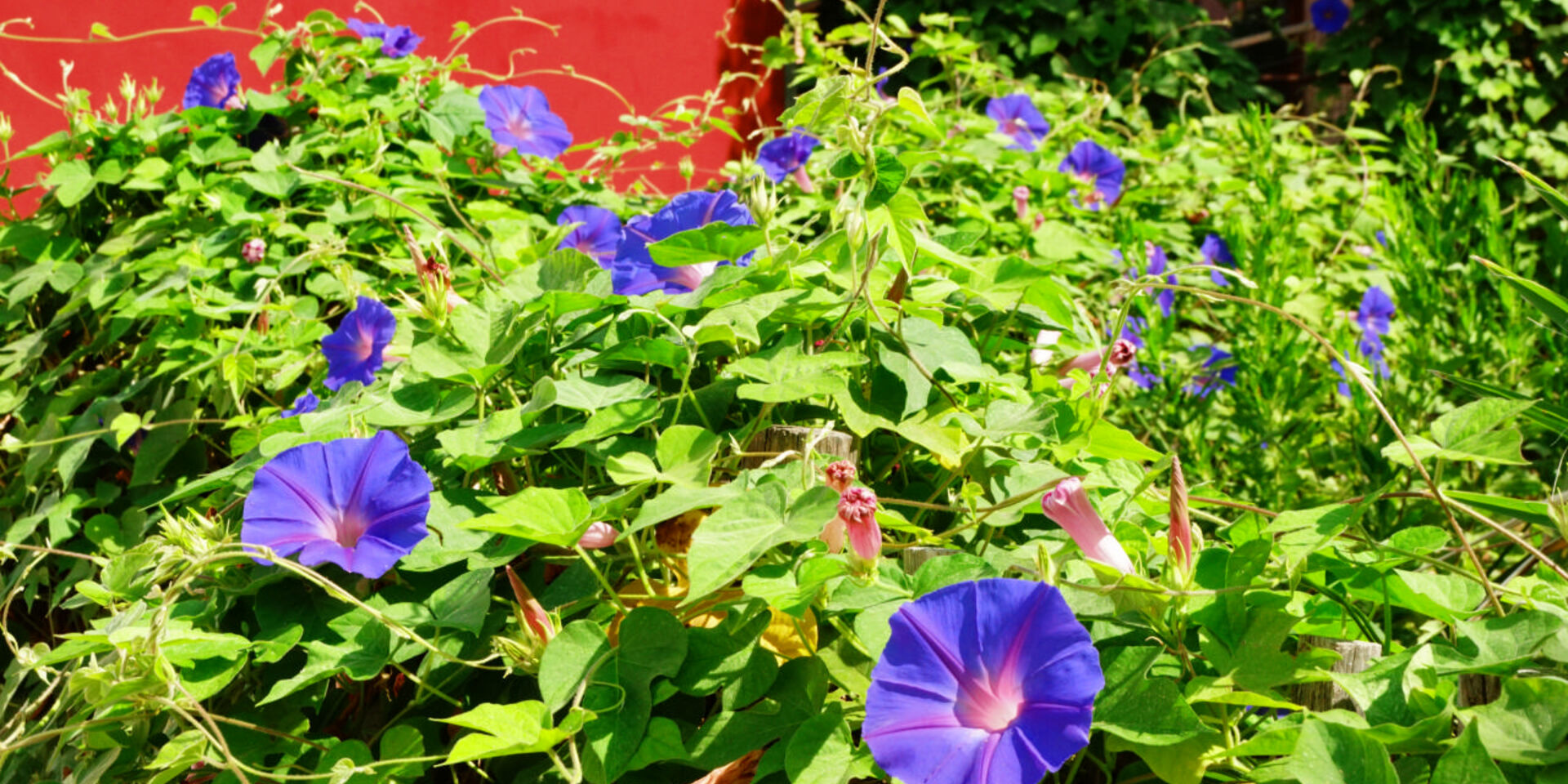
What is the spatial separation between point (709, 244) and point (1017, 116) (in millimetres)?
2045

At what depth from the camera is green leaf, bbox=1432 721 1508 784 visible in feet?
2.04

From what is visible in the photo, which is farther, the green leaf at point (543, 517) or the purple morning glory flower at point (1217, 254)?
the purple morning glory flower at point (1217, 254)

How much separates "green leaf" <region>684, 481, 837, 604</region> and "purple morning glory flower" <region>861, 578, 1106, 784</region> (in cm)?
9

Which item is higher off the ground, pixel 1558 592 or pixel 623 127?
pixel 1558 592

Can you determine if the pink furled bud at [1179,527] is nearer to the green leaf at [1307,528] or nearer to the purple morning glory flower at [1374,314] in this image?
the green leaf at [1307,528]

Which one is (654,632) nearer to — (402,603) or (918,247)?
(402,603)

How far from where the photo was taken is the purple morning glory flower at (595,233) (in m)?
1.69

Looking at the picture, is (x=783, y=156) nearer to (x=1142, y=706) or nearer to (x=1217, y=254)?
(x=1217, y=254)

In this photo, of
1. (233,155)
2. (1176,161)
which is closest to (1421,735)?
(233,155)

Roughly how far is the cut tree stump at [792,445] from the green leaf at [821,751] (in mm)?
202

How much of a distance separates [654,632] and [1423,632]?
0.66 metres

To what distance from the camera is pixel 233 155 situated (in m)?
2.13

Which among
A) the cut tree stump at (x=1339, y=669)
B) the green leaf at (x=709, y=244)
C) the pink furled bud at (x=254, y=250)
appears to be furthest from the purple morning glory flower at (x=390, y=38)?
the cut tree stump at (x=1339, y=669)

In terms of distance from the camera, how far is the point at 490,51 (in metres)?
3.94
